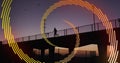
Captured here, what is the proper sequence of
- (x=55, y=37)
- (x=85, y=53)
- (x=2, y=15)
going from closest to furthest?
(x=2, y=15), (x=55, y=37), (x=85, y=53)

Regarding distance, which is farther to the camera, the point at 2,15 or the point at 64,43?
the point at 64,43

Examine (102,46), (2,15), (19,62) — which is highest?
(2,15)

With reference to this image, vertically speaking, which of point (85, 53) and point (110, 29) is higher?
point (110, 29)

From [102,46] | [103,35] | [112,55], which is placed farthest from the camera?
[102,46]

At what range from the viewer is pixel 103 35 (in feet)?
128

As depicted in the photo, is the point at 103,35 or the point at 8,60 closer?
the point at 103,35

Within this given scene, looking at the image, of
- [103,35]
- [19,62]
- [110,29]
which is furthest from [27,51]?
[110,29]

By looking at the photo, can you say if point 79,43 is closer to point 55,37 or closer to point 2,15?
point 55,37

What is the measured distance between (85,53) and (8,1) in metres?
34.5

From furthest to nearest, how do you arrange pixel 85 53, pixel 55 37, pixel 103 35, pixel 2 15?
pixel 85 53
pixel 55 37
pixel 103 35
pixel 2 15

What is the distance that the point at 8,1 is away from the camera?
35.0m

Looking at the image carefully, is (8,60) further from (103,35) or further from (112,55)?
(112,55)

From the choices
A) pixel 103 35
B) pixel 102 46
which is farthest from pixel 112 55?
pixel 102 46

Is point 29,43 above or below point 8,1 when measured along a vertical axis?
below
